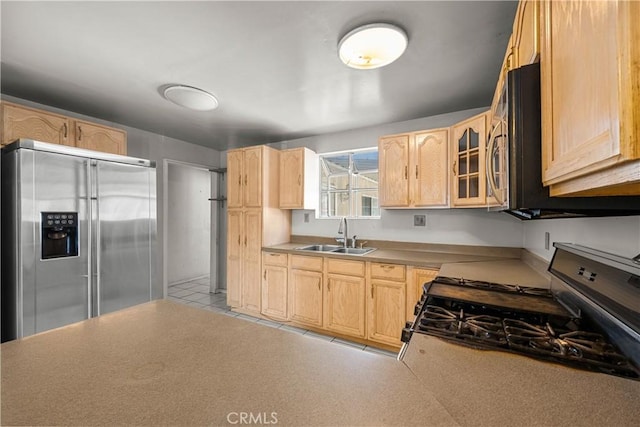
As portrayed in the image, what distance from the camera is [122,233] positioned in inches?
97.0

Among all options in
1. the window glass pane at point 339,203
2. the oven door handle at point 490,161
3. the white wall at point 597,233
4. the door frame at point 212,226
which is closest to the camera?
the white wall at point 597,233

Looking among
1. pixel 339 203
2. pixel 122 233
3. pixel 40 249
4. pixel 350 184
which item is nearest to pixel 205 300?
pixel 122 233

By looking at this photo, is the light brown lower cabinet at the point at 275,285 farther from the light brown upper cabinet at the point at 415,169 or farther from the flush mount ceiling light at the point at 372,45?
the flush mount ceiling light at the point at 372,45

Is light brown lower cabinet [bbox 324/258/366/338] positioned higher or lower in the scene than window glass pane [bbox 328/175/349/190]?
lower

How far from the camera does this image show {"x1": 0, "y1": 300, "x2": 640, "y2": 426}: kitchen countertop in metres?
0.52

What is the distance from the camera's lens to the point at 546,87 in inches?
29.4

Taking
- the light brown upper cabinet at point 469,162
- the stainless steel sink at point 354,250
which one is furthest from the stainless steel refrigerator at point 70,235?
the light brown upper cabinet at point 469,162

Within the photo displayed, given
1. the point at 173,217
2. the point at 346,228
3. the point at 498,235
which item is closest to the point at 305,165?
the point at 346,228

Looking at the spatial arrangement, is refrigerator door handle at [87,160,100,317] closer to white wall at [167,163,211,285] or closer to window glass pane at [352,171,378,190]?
white wall at [167,163,211,285]

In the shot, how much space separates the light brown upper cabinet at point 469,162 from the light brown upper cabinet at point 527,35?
1142mm

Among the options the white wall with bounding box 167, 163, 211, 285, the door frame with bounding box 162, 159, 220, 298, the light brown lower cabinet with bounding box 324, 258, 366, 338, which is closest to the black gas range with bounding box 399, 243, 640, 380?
the light brown lower cabinet with bounding box 324, 258, 366, 338

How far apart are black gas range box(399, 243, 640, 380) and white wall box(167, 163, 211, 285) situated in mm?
4660

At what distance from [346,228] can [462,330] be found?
238cm

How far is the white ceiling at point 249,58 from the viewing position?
1.39m
